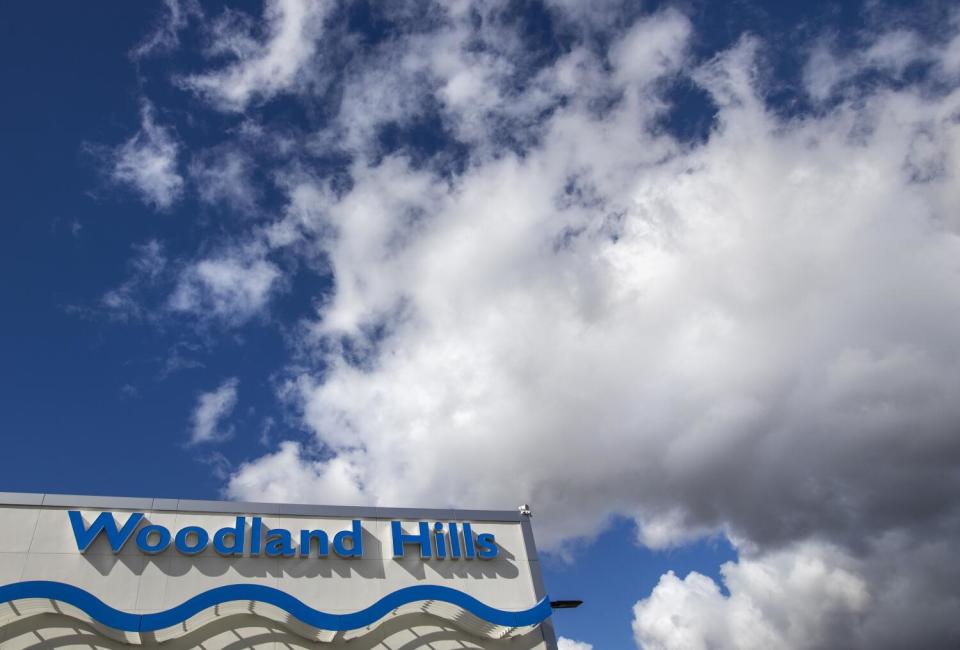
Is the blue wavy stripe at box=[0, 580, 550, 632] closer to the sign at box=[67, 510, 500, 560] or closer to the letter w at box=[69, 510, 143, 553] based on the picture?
the letter w at box=[69, 510, 143, 553]

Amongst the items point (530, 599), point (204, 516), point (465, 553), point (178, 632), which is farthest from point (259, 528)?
point (530, 599)

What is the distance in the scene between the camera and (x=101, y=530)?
64.2 ft

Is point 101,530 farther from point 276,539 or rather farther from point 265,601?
point 265,601

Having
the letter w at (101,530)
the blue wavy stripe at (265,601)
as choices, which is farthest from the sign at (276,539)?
the blue wavy stripe at (265,601)

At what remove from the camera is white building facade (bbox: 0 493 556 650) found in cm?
1795

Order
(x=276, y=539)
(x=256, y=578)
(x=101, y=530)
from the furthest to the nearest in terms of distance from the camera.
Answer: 1. (x=276, y=539)
2. (x=256, y=578)
3. (x=101, y=530)

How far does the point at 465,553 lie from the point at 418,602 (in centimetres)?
278

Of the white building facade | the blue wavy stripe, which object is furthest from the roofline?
the blue wavy stripe

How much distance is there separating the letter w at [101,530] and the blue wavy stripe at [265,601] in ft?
6.51

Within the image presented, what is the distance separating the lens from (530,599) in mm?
22656

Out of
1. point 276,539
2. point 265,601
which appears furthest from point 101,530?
point 265,601

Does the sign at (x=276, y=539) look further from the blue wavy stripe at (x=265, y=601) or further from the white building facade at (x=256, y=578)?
the blue wavy stripe at (x=265, y=601)

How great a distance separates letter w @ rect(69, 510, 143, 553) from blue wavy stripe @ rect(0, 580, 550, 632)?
6.51 feet

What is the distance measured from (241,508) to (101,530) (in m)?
4.11
